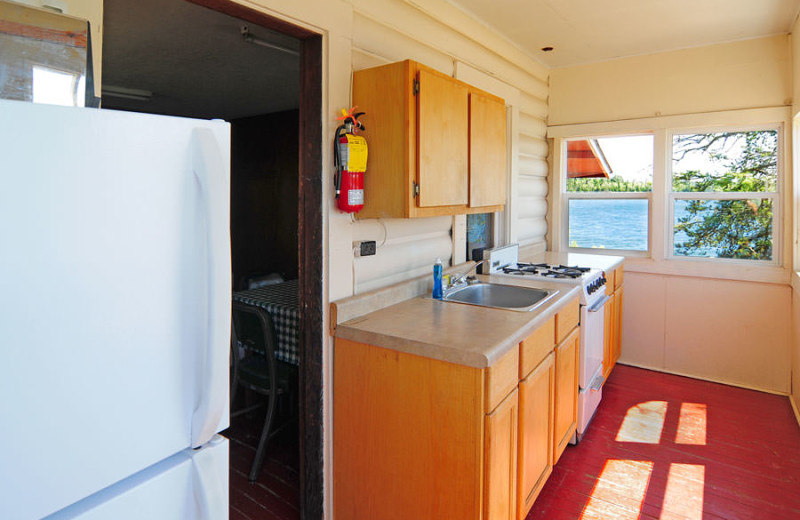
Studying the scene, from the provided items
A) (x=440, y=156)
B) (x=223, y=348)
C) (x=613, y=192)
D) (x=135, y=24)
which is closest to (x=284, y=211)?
(x=135, y=24)

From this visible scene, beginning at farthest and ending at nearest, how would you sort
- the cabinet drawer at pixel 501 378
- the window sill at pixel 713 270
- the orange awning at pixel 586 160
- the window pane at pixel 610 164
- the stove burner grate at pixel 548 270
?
the orange awning at pixel 586 160 → the window pane at pixel 610 164 → the window sill at pixel 713 270 → the stove burner grate at pixel 548 270 → the cabinet drawer at pixel 501 378

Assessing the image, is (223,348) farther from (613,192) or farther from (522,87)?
(613,192)

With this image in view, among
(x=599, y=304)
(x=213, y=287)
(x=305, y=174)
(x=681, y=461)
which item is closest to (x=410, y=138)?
(x=305, y=174)

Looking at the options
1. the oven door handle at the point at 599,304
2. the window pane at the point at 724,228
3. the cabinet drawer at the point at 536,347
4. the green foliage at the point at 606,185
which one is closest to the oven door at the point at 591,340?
the oven door handle at the point at 599,304

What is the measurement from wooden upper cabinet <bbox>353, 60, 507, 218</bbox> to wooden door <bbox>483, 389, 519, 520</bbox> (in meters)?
0.90

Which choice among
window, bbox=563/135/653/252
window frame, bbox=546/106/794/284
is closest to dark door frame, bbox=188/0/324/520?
window frame, bbox=546/106/794/284

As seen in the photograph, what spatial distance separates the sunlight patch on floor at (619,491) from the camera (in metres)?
2.38

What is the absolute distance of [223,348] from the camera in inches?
47.2

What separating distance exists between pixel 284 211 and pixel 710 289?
15.3 feet

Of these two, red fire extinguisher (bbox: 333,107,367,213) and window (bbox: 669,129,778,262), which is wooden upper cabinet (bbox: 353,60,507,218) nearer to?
red fire extinguisher (bbox: 333,107,367,213)

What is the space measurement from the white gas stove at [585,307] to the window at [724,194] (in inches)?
48.7

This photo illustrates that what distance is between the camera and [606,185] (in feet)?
14.8

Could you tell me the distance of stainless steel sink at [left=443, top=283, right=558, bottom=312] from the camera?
283 centimetres

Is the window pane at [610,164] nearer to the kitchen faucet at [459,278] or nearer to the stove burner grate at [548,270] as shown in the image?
the stove burner grate at [548,270]
